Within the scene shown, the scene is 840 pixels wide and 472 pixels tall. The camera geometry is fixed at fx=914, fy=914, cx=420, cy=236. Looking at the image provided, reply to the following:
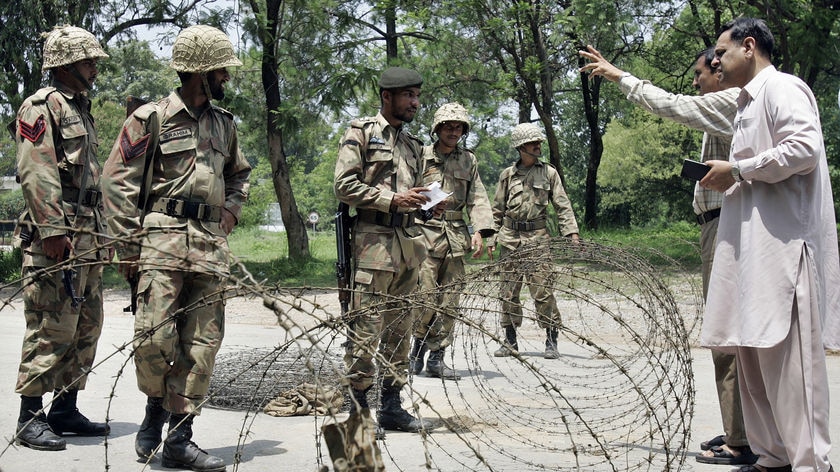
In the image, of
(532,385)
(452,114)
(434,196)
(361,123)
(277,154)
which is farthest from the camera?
(277,154)

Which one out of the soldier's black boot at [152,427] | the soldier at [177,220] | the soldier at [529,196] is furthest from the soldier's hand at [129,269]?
the soldier at [529,196]

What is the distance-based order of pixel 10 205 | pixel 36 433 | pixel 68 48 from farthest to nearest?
pixel 10 205 < pixel 68 48 < pixel 36 433

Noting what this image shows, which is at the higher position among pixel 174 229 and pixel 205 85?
pixel 205 85

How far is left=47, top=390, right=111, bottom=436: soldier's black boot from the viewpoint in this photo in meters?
5.63

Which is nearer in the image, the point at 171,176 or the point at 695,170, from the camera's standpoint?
the point at 695,170

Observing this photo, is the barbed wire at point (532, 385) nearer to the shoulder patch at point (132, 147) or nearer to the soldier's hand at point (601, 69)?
the shoulder patch at point (132, 147)

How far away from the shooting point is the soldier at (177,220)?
16.0ft

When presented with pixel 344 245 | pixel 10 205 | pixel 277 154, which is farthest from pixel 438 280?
pixel 10 205

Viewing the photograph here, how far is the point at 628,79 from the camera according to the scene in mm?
4965

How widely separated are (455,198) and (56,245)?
3.83 m

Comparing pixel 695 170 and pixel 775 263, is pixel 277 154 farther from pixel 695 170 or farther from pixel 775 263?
pixel 775 263

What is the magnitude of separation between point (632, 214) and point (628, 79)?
38991 millimetres

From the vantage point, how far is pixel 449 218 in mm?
8430

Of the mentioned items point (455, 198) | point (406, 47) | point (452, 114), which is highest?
point (406, 47)
